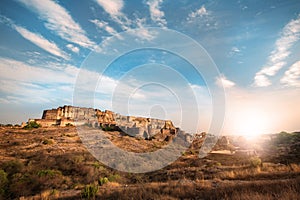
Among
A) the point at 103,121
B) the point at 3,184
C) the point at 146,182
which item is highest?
the point at 103,121

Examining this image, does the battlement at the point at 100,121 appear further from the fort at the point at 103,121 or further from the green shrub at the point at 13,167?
the green shrub at the point at 13,167

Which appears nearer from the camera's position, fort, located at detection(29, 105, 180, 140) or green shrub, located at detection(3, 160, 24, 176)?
green shrub, located at detection(3, 160, 24, 176)

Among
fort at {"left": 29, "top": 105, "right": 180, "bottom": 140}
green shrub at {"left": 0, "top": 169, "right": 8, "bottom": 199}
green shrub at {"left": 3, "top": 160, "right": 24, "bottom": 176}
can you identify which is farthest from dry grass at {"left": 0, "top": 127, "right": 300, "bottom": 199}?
fort at {"left": 29, "top": 105, "right": 180, "bottom": 140}

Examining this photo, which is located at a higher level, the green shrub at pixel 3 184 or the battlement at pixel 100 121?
the battlement at pixel 100 121

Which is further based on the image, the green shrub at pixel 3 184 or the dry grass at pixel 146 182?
the green shrub at pixel 3 184

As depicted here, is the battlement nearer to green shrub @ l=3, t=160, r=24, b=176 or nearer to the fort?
the fort

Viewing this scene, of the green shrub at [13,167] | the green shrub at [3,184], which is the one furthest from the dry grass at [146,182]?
the green shrub at [3,184]

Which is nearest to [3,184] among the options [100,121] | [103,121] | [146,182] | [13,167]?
[13,167]

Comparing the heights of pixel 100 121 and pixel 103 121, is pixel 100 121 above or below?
below

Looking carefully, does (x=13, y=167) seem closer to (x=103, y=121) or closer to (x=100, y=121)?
(x=100, y=121)
